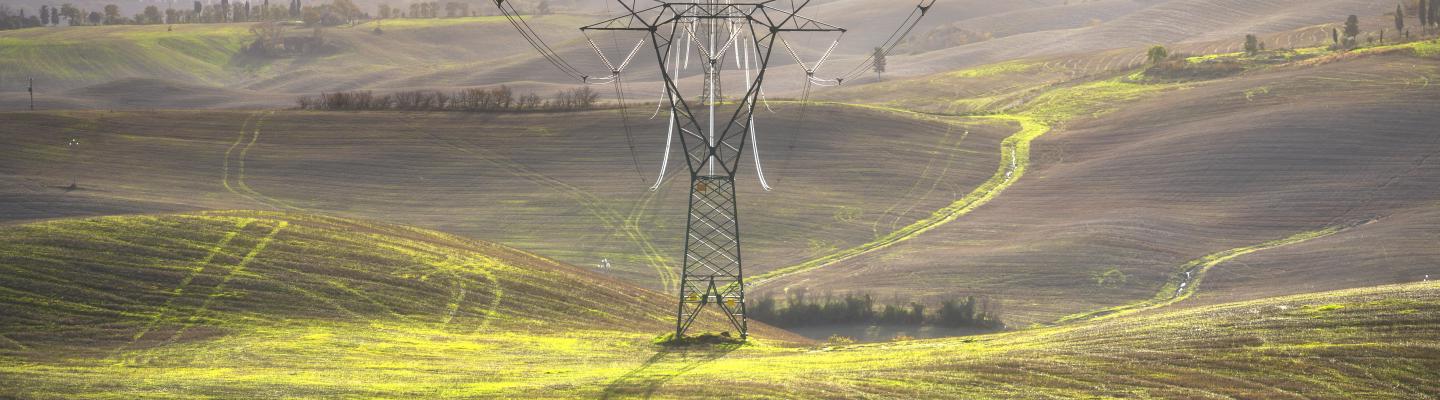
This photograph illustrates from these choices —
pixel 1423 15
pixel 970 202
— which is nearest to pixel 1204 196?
pixel 970 202

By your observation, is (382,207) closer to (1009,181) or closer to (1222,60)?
(1009,181)

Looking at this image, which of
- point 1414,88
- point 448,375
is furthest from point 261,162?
point 1414,88

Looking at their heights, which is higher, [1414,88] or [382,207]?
[1414,88]

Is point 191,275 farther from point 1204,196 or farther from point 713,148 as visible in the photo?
point 1204,196

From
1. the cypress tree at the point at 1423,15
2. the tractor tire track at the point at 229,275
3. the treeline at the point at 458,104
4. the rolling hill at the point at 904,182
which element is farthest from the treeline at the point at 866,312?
the cypress tree at the point at 1423,15

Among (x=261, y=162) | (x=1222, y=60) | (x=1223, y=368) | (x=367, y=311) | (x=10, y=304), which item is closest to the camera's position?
(x=1223, y=368)

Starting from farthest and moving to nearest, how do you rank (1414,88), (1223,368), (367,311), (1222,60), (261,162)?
(1222,60)
(1414,88)
(261,162)
(367,311)
(1223,368)

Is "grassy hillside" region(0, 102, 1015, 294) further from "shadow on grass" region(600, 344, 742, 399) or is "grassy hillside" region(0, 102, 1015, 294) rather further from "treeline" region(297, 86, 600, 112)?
"shadow on grass" region(600, 344, 742, 399)
